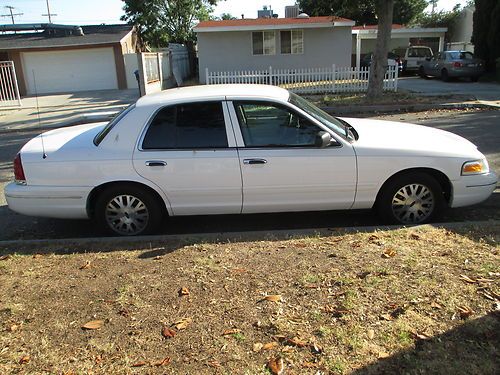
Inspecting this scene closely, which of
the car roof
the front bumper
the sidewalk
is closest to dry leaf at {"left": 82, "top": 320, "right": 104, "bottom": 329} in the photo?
the car roof

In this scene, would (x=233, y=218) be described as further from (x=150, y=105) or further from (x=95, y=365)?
(x=95, y=365)

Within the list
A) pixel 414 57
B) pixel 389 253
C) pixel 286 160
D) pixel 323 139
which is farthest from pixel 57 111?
pixel 414 57

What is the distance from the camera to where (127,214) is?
4.97 metres

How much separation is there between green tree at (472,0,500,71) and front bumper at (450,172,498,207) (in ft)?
75.3

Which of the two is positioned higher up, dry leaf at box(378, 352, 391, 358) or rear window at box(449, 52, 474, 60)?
rear window at box(449, 52, 474, 60)

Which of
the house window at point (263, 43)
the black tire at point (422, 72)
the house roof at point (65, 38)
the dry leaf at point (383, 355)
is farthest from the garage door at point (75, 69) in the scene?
the dry leaf at point (383, 355)

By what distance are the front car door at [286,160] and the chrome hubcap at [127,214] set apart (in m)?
1.10

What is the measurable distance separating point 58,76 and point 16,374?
2709 cm

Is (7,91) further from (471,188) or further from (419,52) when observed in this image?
(419,52)

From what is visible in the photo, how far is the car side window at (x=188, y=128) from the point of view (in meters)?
4.77

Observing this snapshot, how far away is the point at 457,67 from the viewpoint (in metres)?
23.5

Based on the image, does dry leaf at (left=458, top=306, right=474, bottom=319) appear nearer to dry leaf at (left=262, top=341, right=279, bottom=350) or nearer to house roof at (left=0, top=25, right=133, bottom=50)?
dry leaf at (left=262, top=341, right=279, bottom=350)

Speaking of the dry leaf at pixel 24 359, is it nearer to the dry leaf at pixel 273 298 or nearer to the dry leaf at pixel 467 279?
the dry leaf at pixel 273 298

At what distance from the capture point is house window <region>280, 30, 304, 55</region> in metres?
24.9
